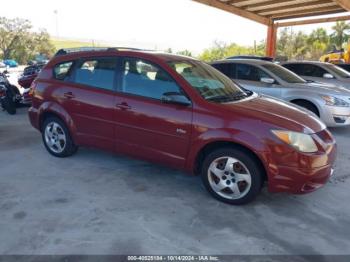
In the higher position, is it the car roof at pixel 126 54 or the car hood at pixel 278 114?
the car roof at pixel 126 54

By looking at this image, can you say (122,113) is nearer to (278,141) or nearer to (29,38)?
(278,141)

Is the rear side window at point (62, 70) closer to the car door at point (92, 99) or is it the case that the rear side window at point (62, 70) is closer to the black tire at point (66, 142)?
the car door at point (92, 99)

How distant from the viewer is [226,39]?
87.2 ft

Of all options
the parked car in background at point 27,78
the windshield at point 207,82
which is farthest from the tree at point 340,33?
the windshield at point 207,82

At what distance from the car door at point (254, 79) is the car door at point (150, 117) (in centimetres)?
376

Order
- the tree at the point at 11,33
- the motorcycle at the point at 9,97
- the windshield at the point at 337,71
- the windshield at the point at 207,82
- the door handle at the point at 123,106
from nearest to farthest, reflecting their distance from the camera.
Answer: the windshield at the point at 207,82
the door handle at the point at 123,106
the motorcycle at the point at 9,97
the windshield at the point at 337,71
the tree at the point at 11,33

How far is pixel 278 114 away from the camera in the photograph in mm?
3732

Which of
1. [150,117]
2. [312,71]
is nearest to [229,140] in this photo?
[150,117]

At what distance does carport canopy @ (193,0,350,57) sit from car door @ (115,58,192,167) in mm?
8960

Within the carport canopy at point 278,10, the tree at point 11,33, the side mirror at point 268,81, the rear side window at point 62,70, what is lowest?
the side mirror at point 268,81

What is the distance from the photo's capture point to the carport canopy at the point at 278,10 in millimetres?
12594

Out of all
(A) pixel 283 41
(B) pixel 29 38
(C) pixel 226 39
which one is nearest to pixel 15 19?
(B) pixel 29 38

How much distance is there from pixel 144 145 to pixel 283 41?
28.7 metres

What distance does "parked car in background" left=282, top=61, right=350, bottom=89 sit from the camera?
9.18 m
